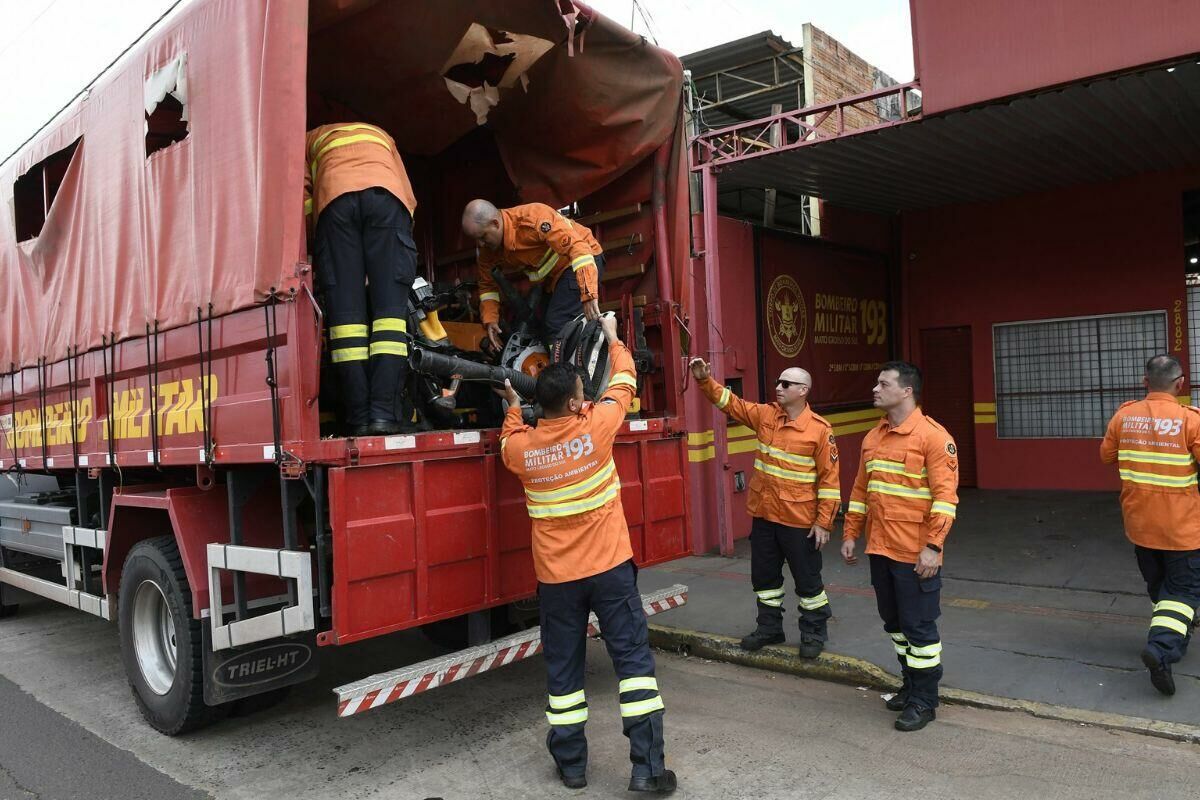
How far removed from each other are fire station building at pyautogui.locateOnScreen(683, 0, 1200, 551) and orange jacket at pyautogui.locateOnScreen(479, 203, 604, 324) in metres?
3.11

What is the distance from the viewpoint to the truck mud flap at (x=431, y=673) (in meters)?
3.38

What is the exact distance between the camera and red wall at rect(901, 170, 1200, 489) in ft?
31.9

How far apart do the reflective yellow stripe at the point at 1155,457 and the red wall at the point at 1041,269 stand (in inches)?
249

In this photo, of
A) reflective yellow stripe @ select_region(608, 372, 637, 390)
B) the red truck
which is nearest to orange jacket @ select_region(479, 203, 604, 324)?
the red truck

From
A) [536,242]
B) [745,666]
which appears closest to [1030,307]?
[745,666]

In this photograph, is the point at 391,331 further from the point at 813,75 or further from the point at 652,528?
the point at 813,75

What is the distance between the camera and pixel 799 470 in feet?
16.1

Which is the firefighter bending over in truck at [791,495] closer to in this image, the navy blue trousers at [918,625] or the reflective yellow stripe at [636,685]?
the navy blue trousers at [918,625]

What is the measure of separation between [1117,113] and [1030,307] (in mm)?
3800

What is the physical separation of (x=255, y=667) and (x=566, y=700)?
1498 mm

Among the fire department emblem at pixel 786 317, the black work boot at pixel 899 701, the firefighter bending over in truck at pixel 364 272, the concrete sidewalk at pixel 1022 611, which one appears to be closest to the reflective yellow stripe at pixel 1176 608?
the concrete sidewalk at pixel 1022 611

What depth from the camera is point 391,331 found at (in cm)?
379

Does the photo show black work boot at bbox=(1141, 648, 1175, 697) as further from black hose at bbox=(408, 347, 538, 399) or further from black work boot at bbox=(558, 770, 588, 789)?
black hose at bbox=(408, 347, 538, 399)

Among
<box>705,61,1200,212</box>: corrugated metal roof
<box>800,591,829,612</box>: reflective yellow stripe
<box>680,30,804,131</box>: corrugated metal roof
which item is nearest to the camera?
<box>800,591,829,612</box>: reflective yellow stripe
